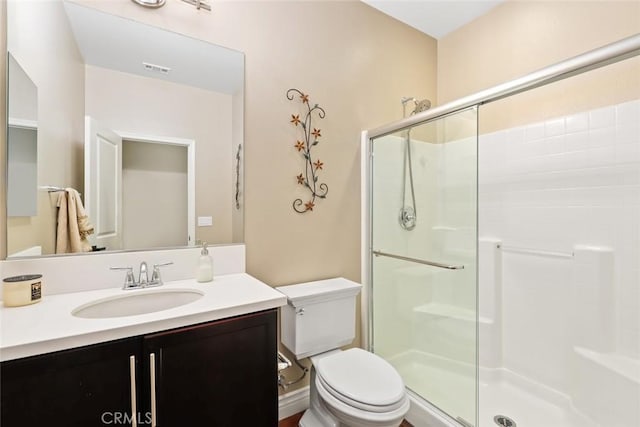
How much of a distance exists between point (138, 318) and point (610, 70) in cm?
243

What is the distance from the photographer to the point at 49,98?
1.22 metres

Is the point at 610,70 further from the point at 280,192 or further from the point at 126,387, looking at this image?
the point at 126,387

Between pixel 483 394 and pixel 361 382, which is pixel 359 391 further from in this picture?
pixel 483 394

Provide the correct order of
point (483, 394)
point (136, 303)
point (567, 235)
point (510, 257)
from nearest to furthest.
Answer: point (136, 303)
point (567, 235)
point (483, 394)
point (510, 257)

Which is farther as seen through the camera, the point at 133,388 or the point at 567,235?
the point at 567,235

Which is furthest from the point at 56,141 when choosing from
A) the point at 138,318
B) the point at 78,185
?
the point at 138,318

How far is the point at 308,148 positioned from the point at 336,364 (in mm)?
1195

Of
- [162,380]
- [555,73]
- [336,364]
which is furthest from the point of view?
[336,364]

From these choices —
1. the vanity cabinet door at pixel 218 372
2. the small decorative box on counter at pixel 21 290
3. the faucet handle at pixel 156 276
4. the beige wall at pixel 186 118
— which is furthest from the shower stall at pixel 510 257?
the small decorative box on counter at pixel 21 290

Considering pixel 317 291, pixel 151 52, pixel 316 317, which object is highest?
pixel 151 52

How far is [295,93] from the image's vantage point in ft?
5.88

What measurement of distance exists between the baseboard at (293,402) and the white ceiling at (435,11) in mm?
2570

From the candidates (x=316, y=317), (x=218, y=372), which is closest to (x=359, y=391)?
(x=316, y=317)

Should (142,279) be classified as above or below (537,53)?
below
